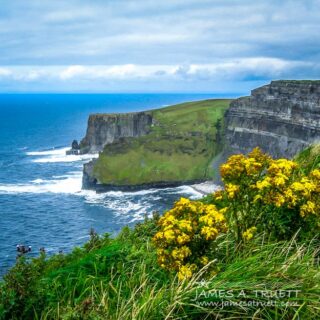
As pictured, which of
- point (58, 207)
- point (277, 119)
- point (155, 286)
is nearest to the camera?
point (155, 286)

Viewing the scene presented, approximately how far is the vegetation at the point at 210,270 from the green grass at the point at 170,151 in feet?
387

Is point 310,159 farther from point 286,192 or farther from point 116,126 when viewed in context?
point 116,126

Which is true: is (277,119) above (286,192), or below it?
below

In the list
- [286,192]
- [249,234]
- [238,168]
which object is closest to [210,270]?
[249,234]

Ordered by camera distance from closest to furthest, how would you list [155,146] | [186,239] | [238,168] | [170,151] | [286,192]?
[186,239], [286,192], [238,168], [170,151], [155,146]

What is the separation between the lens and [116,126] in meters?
174

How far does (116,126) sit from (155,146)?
2816cm

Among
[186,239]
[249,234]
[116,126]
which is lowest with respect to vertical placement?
[116,126]

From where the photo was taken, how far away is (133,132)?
173 m

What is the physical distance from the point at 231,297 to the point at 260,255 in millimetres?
1833

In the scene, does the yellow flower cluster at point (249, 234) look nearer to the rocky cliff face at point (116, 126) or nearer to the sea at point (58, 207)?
the sea at point (58, 207)

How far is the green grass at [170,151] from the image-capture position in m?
135

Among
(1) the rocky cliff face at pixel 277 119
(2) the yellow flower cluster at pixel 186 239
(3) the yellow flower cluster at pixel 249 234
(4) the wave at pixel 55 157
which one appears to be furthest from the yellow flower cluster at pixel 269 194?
(4) the wave at pixel 55 157

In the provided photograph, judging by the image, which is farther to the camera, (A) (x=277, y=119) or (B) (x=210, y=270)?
(A) (x=277, y=119)
